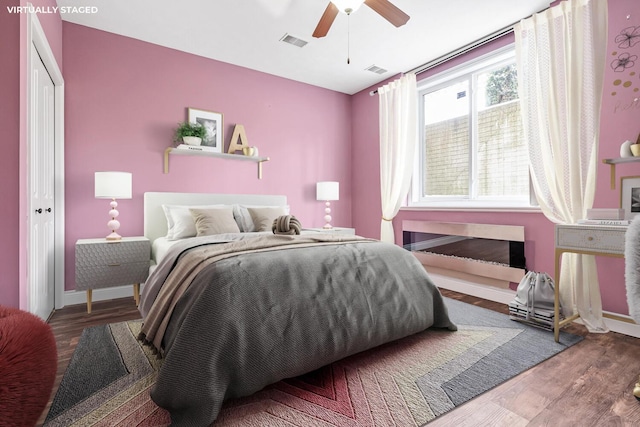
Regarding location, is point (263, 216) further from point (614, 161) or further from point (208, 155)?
point (614, 161)

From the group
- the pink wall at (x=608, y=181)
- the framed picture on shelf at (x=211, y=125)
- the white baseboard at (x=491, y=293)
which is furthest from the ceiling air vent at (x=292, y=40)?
the white baseboard at (x=491, y=293)

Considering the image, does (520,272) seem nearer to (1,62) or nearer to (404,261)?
(404,261)

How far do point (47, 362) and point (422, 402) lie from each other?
4.97 ft

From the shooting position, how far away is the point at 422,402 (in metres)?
1.51

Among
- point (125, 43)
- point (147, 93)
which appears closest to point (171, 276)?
point (147, 93)

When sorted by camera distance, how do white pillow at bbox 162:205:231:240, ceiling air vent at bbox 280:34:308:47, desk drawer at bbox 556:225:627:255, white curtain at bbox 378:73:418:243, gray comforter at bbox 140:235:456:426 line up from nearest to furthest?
gray comforter at bbox 140:235:456:426 → desk drawer at bbox 556:225:627:255 → white pillow at bbox 162:205:231:240 → ceiling air vent at bbox 280:34:308:47 → white curtain at bbox 378:73:418:243

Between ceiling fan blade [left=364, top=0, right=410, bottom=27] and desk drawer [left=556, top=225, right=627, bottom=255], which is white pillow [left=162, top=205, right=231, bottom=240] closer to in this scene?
ceiling fan blade [left=364, top=0, right=410, bottom=27]

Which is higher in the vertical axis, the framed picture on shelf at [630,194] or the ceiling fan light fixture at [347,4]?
the ceiling fan light fixture at [347,4]

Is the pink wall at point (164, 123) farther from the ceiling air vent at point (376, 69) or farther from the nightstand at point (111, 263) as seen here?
the ceiling air vent at point (376, 69)

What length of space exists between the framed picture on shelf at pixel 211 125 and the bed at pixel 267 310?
191 centimetres

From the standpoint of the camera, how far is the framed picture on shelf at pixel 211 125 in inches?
146

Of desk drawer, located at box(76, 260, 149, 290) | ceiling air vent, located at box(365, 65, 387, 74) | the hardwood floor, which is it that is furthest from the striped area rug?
ceiling air vent, located at box(365, 65, 387, 74)

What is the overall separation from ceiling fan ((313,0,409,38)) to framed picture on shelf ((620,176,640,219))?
1.96m

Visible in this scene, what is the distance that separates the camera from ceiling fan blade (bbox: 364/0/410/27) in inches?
87.1
